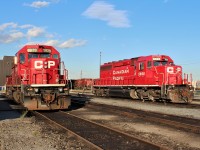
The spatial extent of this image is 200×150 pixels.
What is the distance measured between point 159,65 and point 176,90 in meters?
2.79

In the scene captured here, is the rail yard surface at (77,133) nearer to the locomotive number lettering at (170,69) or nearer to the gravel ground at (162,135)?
the gravel ground at (162,135)

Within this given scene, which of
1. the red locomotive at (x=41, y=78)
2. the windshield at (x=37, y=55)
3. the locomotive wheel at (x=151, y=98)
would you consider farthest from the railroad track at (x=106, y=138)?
the locomotive wheel at (x=151, y=98)

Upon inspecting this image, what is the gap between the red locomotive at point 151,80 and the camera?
22.2 metres

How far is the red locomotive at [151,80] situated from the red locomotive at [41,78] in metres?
8.74

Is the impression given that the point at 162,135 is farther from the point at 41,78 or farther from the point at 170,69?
the point at 170,69

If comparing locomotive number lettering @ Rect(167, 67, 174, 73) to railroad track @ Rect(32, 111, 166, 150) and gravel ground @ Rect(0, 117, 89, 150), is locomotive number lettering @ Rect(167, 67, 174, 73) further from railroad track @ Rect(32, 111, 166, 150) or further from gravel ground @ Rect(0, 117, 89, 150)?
gravel ground @ Rect(0, 117, 89, 150)

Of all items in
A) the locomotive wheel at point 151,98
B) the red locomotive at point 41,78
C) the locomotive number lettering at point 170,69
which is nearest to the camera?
the red locomotive at point 41,78

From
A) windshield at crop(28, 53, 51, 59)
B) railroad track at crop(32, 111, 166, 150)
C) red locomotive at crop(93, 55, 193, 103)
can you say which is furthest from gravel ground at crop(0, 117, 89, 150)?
red locomotive at crop(93, 55, 193, 103)

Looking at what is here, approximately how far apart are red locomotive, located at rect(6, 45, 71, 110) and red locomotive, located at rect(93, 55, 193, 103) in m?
8.74

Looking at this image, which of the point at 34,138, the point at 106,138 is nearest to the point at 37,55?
the point at 34,138

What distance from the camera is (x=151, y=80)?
79.4 ft

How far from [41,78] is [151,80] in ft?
33.9

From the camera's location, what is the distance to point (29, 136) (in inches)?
357

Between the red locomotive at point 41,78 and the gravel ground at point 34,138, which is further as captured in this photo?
the red locomotive at point 41,78
